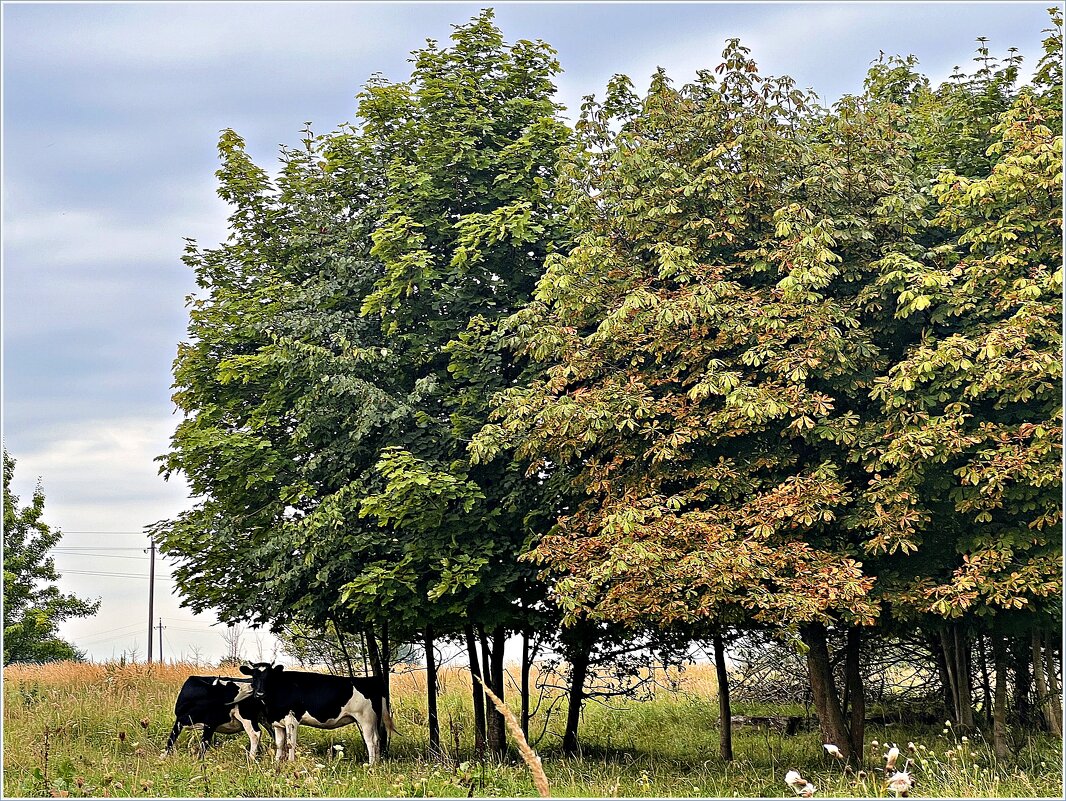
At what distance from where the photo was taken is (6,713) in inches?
722

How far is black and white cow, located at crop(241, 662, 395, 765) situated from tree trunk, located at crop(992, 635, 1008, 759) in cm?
922

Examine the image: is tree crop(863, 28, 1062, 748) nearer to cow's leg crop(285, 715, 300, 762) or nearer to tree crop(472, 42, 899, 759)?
tree crop(472, 42, 899, 759)

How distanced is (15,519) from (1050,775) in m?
36.0

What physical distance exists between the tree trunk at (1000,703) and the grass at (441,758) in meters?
0.29

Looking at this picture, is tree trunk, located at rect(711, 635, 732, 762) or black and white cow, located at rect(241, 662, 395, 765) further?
tree trunk, located at rect(711, 635, 732, 762)

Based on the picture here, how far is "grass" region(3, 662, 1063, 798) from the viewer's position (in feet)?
37.4

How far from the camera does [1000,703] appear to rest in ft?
54.4

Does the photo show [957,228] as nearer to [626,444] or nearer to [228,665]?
[626,444]

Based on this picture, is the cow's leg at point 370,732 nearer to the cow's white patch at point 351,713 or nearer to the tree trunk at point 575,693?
the cow's white patch at point 351,713

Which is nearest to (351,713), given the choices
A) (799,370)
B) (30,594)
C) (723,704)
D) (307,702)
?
(307,702)

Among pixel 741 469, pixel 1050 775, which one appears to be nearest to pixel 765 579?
pixel 741 469

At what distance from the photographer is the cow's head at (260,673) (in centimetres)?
1565

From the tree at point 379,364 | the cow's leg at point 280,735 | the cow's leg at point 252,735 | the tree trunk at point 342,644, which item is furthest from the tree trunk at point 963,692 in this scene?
the cow's leg at point 252,735

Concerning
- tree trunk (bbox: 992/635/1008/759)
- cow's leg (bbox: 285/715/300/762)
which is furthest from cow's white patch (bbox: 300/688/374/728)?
tree trunk (bbox: 992/635/1008/759)
